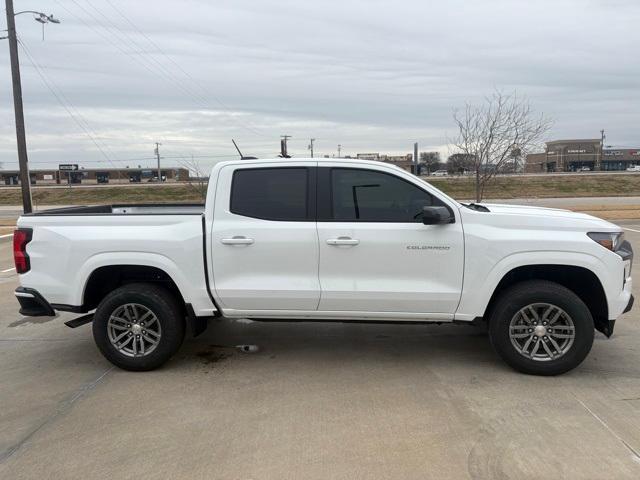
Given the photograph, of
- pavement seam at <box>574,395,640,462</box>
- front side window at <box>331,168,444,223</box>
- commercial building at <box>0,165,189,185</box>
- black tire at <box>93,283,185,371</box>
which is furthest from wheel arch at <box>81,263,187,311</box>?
commercial building at <box>0,165,189,185</box>

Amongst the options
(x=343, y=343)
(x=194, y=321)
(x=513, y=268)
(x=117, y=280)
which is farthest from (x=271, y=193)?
(x=513, y=268)

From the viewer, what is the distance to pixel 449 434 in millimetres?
3564

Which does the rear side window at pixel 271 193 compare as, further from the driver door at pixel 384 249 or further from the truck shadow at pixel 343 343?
the truck shadow at pixel 343 343

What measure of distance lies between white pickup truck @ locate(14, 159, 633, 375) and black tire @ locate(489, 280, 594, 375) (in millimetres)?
11

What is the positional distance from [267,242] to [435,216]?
140 cm

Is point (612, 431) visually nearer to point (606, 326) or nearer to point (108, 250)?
point (606, 326)

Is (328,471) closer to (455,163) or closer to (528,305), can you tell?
(528,305)

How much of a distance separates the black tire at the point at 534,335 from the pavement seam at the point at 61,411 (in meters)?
3.37

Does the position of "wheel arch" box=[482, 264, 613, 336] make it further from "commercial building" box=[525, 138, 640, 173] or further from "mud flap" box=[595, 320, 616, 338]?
"commercial building" box=[525, 138, 640, 173]

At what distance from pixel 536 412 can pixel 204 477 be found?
2321mm

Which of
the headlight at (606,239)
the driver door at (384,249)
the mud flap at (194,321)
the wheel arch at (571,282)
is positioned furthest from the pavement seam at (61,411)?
the headlight at (606,239)

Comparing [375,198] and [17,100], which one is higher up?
[17,100]

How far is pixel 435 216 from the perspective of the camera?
4.30 metres

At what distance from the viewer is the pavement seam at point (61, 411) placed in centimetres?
346
